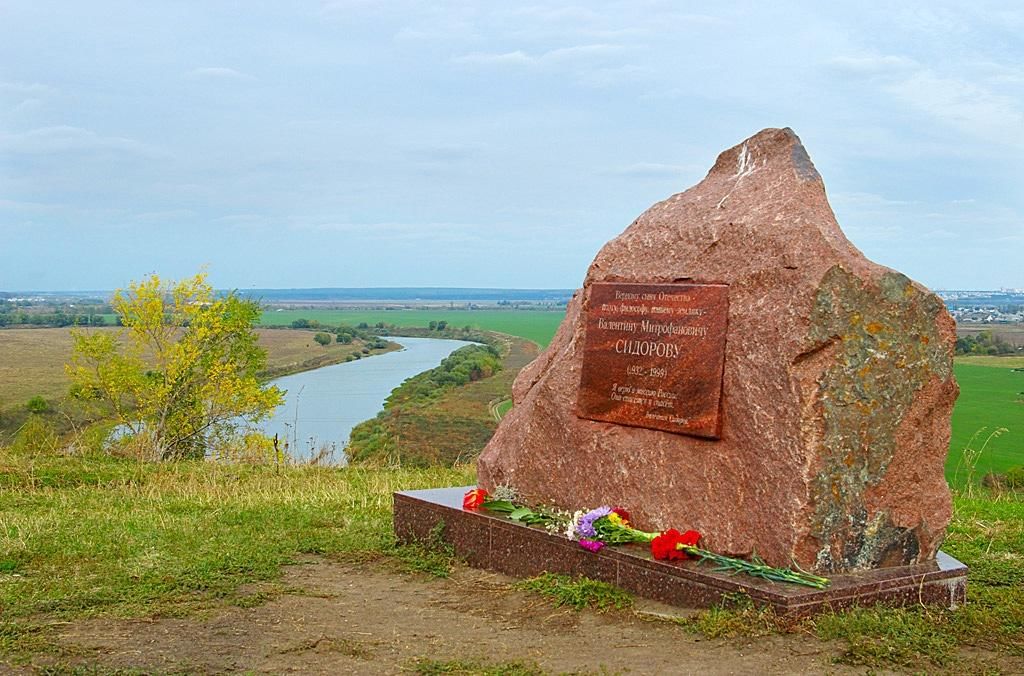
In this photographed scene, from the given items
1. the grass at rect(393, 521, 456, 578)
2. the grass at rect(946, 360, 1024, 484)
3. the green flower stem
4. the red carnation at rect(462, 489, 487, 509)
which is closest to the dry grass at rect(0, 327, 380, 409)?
the grass at rect(946, 360, 1024, 484)

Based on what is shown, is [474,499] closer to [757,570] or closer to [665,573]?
[665,573]

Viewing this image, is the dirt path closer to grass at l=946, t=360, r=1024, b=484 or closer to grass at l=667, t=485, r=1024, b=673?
grass at l=667, t=485, r=1024, b=673

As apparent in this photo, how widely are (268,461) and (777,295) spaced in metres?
9.00

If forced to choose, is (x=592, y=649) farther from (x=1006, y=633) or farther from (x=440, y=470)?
(x=440, y=470)

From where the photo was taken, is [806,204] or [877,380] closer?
[877,380]

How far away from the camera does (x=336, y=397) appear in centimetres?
3466

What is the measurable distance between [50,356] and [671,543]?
4173 cm

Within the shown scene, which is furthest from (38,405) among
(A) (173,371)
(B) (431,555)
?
(B) (431,555)

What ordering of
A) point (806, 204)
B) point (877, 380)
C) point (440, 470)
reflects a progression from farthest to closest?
point (440, 470) < point (806, 204) < point (877, 380)

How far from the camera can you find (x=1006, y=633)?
5305 mm

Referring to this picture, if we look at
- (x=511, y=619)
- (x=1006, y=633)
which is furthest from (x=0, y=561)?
(x=1006, y=633)

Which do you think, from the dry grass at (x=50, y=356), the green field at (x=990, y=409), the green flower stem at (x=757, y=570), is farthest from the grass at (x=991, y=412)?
the dry grass at (x=50, y=356)

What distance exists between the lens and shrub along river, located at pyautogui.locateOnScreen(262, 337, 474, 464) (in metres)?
15.0

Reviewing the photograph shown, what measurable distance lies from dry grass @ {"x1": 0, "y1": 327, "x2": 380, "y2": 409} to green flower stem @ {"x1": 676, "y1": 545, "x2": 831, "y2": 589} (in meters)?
21.8
